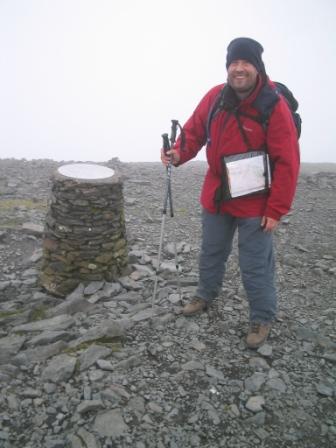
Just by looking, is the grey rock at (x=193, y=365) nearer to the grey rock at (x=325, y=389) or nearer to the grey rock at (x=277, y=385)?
the grey rock at (x=277, y=385)

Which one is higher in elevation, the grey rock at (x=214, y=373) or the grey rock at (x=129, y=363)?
the grey rock at (x=129, y=363)

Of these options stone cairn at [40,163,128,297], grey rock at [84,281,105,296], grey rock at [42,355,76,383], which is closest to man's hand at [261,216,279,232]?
stone cairn at [40,163,128,297]

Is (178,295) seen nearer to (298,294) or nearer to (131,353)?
(131,353)

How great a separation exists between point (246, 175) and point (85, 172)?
2792mm

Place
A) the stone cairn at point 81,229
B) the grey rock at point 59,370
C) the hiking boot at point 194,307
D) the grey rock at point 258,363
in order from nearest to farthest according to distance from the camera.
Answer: the grey rock at point 59,370 → the grey rock at point 258,363 → the hiking boot at point 194,307 → the stone cairn at point 81,229

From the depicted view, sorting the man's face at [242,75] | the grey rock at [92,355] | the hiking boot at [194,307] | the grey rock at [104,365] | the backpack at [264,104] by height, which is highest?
the man's face at [242,75]

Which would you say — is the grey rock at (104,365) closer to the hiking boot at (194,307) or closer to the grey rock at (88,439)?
the grey rock at (88,439)

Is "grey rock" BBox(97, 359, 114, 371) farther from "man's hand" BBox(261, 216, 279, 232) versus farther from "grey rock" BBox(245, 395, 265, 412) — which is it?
"man's hand" BBox(261, 216, 279, 232)

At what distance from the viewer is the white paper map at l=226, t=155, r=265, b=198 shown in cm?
437

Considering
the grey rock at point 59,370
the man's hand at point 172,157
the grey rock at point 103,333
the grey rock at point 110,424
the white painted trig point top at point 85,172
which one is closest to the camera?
the grey rock at point 110,424

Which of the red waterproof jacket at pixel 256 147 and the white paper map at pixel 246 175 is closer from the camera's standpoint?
the red waterproof jacket at pixel 256 147

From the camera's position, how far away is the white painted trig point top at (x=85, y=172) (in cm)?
590

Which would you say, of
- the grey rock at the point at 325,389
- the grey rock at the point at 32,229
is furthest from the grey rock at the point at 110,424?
the grey rock at the point at 32,229

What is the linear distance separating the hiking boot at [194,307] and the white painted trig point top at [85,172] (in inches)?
91.9
